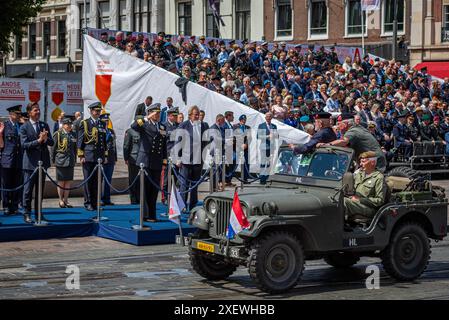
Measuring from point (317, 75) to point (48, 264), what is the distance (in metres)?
18.9

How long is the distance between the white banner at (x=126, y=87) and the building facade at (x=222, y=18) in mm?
17804

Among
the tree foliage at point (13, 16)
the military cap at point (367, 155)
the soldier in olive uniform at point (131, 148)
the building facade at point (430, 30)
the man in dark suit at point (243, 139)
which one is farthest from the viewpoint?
the building facade at point (430, 30)

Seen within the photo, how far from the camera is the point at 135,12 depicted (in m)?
54.8

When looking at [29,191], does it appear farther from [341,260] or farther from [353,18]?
[353,18]

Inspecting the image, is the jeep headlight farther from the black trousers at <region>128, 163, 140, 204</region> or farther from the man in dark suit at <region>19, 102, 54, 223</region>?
the black trousers at <region>128, 163, 140, 204</region>

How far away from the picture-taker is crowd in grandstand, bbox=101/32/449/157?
26.5 meters

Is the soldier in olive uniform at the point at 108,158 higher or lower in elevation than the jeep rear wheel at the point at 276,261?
higher

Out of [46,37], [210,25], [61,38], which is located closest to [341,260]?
[210,25]

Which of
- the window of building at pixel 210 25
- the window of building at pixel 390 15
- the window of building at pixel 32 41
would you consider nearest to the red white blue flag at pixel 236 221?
the window of building at pixel 390 15

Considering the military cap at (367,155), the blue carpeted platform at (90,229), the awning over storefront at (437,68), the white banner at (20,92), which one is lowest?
the blue carpeted platform at (90,229)

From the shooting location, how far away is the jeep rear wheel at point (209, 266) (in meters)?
11.8

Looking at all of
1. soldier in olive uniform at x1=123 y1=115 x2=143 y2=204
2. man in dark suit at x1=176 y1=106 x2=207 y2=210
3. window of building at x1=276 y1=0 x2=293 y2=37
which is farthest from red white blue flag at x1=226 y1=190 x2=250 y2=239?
window of building at x1=276 y1=0 x2=293 y2=37

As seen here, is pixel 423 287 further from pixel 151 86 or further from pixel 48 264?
pixel 151 86

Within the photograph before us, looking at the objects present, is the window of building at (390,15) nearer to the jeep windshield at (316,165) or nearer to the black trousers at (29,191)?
the black trousers at (29,191)
